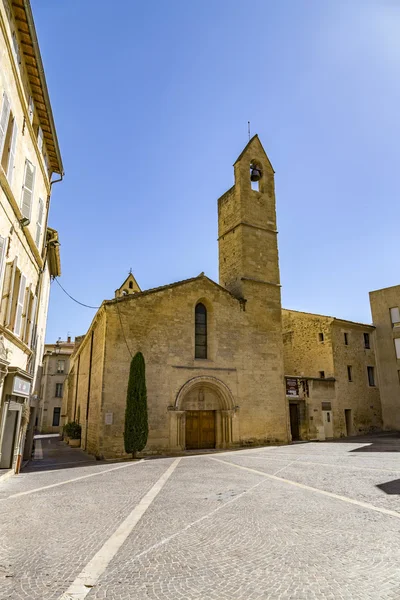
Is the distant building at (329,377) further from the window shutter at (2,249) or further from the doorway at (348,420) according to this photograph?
the window shutter at (2,249)

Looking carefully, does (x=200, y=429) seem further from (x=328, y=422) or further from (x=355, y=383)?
(x=355, y=383)

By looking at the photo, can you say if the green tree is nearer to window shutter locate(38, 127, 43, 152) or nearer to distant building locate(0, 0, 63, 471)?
distant building locate(0, 0, 63, 471)

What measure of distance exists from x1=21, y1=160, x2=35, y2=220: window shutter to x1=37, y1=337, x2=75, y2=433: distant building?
1332 inches

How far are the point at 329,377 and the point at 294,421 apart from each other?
13.3 ft

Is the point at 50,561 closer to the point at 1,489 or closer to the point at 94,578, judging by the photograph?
the point at 94,578

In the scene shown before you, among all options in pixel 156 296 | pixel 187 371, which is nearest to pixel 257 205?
pixel 156 296

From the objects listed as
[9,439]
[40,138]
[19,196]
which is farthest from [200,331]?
[19,196]

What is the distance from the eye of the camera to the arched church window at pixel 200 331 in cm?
2000

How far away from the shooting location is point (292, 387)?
23375 millimetres

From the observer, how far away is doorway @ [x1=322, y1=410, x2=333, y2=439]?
2422 centimetres

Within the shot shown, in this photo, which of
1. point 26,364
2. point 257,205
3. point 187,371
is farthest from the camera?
point 257,205

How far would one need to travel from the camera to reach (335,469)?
11375 millimetres

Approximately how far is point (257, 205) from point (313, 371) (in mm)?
11935

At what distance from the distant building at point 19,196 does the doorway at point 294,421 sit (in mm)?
16053
